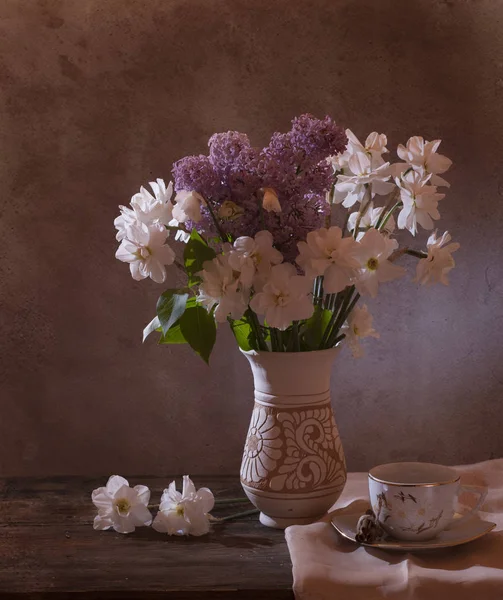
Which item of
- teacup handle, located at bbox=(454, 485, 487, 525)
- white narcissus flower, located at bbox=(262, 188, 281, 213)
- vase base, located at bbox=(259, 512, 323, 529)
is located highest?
white narcissus flower, located at bbox=(262, 188, 281, 213)

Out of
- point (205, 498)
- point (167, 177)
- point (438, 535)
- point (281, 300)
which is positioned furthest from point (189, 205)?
point (167, 177)

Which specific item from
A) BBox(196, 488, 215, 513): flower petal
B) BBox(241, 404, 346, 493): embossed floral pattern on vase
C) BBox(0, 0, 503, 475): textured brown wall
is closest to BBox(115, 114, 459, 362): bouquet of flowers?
BBox(241, 404, 346, 493): embossed floral pattern on vase

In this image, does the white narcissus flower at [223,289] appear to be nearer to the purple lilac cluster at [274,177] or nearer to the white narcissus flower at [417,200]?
the purple lilac cluster at [274,177]

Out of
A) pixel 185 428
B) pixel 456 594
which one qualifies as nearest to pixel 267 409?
pixel 456 594

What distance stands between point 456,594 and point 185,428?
1061 millimetres

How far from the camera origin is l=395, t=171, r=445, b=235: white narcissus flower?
1207 mm

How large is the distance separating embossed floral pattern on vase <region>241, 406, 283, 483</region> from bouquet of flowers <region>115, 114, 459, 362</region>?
110 mm

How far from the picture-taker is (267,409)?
4.18 feet

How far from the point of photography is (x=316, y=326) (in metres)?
1.27

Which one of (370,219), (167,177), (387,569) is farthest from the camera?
(167,177)

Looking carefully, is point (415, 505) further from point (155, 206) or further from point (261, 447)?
point (155, 206)

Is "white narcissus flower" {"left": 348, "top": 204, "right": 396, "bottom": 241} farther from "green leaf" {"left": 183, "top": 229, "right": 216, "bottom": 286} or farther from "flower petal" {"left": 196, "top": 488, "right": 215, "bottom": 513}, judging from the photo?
"flower petal" {"left": 196, "top": 488, "right": 215, "bottom": 513}

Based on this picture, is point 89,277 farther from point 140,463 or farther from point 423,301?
point 423,301

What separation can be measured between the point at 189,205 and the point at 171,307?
0.16 metres
